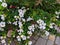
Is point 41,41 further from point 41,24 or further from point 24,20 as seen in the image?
point 24,20

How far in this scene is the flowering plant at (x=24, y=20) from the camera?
2246 mm

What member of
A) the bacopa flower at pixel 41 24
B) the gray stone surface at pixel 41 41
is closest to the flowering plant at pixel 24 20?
the bacopa flower at pixel 41 24

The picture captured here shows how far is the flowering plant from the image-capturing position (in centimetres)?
225

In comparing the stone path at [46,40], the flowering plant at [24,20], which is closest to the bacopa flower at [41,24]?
the flowering plant at [24,20]

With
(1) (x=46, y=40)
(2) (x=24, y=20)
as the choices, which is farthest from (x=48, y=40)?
(2) (x=24, y=20)

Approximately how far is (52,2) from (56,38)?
495mm

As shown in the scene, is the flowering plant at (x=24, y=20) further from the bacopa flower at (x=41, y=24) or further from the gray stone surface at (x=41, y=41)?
the gray stone surface at (x=41, y=41)

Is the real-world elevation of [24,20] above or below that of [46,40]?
above

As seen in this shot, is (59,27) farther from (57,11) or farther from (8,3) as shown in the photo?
(8,3)

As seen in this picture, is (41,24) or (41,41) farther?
(41,41)

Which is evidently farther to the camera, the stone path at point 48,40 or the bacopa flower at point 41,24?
the stone path at point 48,40

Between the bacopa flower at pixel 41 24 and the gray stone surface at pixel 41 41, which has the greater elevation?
the bacopa flower at pixel 41 24

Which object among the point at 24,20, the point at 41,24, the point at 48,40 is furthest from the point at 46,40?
the point at 24,20

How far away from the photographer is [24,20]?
7.50 ft
